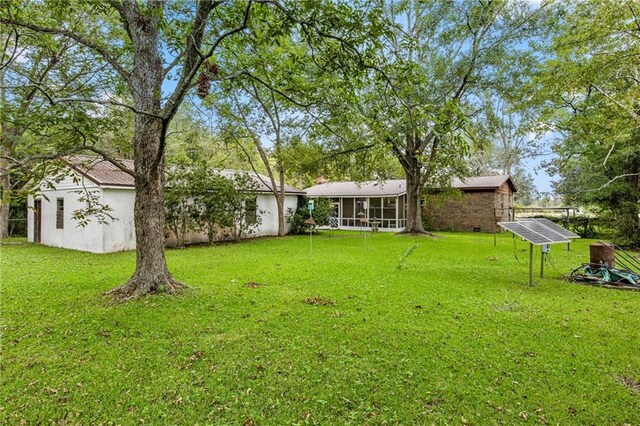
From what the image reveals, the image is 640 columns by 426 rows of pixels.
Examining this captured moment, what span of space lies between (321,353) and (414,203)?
1584cm

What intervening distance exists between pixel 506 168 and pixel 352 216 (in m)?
20.1

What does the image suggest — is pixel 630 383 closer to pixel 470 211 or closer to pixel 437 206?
pixel 470 211

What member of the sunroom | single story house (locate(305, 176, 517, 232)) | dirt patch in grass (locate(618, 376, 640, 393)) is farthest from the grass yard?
single story house (locate(305, 176, 517, 232))

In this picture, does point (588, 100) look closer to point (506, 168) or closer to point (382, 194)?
point (382, 194)

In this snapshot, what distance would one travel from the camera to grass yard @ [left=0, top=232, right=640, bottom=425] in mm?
2783

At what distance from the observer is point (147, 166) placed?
581 centimetres

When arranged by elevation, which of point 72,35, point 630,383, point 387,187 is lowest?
point 630,383

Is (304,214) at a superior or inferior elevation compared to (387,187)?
inferior

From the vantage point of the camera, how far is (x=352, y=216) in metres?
24.2

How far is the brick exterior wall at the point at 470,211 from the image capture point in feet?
70.6

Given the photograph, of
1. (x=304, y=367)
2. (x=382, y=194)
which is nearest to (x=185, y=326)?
(x=304, y=367)

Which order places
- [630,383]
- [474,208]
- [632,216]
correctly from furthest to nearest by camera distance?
[474,208], [632,216], [630,383]

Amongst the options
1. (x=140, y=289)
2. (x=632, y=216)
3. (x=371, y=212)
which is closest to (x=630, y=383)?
(x=140, y=289)

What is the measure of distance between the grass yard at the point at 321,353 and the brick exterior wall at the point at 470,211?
15369mm
